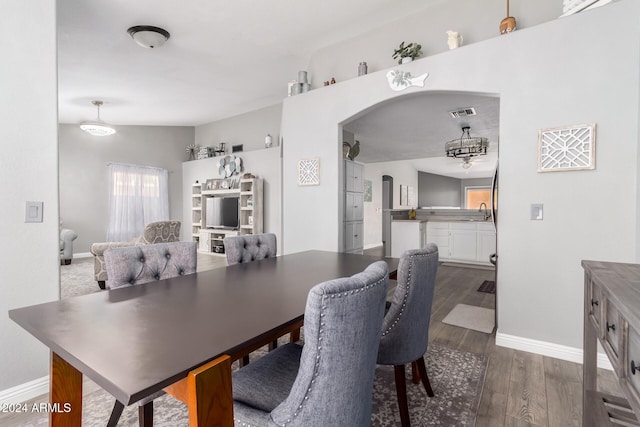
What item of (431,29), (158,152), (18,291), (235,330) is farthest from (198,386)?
(158,152)

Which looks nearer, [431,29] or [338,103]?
[431,29]

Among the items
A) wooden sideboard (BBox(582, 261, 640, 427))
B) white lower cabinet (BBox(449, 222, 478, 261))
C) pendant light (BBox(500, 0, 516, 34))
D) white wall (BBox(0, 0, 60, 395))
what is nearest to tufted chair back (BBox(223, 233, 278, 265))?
white wall (BBox(0, 0, 60, 395))

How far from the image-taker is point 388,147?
6340mm

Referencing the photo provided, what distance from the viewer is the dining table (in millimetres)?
748

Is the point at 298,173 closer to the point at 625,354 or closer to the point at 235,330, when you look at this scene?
the point at 235,330

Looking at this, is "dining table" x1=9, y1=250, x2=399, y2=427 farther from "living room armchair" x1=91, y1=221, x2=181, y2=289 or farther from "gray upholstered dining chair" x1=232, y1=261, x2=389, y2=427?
"living room armchair" x1=91, y1=221, x2=181, y2=289

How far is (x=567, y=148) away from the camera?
2270 millimetres

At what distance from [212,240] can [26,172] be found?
584 centimetres

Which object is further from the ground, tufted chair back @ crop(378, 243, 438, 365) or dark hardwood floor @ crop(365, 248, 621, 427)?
tufted chair back @ crop(378, 243, 438, 365)

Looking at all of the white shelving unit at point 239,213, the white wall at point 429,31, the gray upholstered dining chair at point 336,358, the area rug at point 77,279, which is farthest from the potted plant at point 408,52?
the area rug at point 77,279

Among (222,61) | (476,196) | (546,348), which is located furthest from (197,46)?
(476,196)

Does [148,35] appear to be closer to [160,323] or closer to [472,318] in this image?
[160,323]

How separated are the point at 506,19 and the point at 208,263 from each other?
5734mm

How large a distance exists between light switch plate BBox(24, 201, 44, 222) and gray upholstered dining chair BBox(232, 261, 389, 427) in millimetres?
1758
